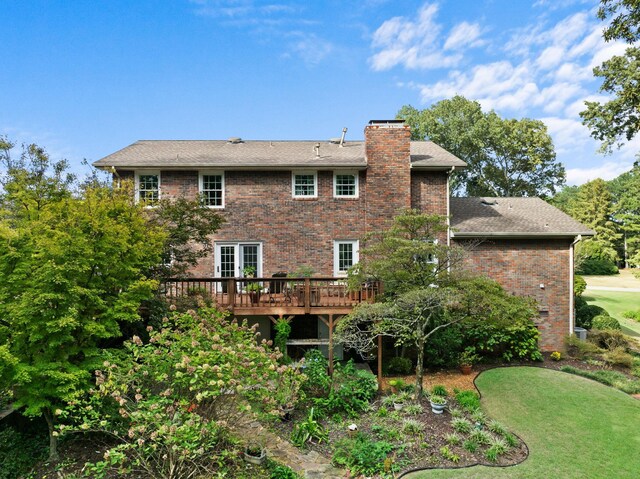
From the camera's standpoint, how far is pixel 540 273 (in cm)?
1416

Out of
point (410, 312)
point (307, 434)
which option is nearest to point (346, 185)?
point (410, 312)

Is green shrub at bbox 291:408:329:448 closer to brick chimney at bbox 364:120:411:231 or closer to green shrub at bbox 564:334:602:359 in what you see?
brick chimney at bbox 364:120:411:231

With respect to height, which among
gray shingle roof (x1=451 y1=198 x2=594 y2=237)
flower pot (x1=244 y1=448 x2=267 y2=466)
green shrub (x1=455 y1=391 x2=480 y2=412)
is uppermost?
gray shingle roof (x1=451 y1=198 x2=594 y2=237)

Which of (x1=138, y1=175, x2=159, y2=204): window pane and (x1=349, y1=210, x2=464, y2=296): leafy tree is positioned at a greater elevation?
(x1=138, y1=175, x2=159, y2=204): window pane

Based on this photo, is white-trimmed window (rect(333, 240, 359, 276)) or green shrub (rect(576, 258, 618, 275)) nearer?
white-trimmed window (rect(333, 240, 359, 276))

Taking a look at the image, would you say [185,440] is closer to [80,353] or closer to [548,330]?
[80,353]

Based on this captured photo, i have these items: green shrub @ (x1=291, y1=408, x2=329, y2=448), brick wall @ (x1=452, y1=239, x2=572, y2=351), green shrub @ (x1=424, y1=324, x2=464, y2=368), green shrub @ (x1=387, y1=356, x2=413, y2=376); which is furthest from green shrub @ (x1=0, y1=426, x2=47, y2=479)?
brick wall @ (x1=452, y1=239, x2=572, y2=351)

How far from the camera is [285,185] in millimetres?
14086

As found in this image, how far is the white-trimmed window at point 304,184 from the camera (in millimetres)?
14102

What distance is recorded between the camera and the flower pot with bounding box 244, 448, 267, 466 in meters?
6.61

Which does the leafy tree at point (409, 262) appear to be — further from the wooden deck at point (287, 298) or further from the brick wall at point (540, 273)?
the brick wall at point (540, 273)

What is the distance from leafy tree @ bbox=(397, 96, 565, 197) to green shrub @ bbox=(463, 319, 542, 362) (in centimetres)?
2332

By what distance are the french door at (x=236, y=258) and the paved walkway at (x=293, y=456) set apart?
21.7 feet

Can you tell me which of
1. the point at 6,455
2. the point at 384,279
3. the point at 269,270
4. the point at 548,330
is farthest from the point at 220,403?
the point at 548,330
